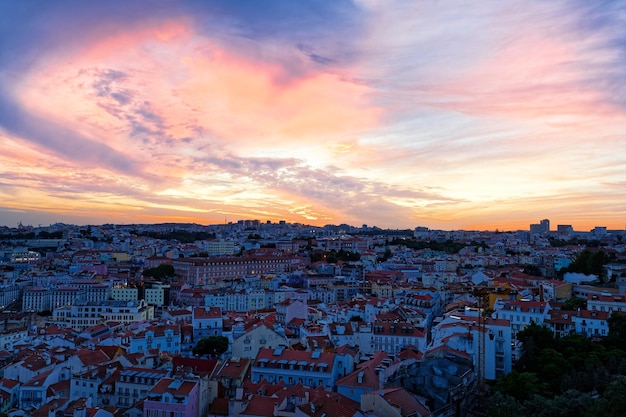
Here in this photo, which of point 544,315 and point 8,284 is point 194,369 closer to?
point 544,315

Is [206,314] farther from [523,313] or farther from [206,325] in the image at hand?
[523,313]

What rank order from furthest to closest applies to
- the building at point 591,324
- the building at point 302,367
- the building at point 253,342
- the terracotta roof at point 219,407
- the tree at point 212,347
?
the tree at point 212,347, the building at point 591,324, the building at point 253,342, the building at point 302,367, the terracotta roof at point 219,407

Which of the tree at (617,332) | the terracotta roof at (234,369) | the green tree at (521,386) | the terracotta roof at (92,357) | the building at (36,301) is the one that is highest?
the tree at (617,332)

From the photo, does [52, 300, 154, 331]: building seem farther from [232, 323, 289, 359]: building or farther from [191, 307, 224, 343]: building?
[232, 323, 289, 359]: building

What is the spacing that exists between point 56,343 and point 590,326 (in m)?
20.6

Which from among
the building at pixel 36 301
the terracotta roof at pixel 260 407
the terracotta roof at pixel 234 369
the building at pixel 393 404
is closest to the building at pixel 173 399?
the terracotta roof at pixel 260 407

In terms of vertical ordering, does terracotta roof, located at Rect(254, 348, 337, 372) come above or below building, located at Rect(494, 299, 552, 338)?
below

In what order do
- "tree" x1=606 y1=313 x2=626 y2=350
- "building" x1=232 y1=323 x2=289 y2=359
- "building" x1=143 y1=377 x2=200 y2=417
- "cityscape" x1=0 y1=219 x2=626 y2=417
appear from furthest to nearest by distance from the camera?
"building" x1=232 y1=323 x2=289 y2=359
"tree" x1=606 y1=313 x2=626 y2=350
"cityscape" x1=0 y1=219 x2=626 y2=417
"building" x1=143 y1=377 x2=200 y2=417

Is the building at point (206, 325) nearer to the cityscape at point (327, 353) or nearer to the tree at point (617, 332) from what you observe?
the cityscape at point (327, 353)

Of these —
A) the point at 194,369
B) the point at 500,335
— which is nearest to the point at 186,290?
the point at 194,369

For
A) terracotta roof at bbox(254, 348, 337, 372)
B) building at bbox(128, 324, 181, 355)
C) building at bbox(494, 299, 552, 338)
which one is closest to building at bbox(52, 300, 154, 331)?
building at bbox(128, 324, 181, 355)

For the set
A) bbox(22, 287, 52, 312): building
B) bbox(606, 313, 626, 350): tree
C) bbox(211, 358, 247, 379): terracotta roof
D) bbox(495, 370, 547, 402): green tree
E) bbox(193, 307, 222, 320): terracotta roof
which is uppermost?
bbox(606, 313, 626, 350): tree

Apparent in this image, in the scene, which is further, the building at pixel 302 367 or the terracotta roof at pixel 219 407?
the building at pixel 302 367

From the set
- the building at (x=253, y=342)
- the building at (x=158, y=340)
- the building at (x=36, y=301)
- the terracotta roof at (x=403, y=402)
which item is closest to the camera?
the terracotta roof at (x=403, y=402)
